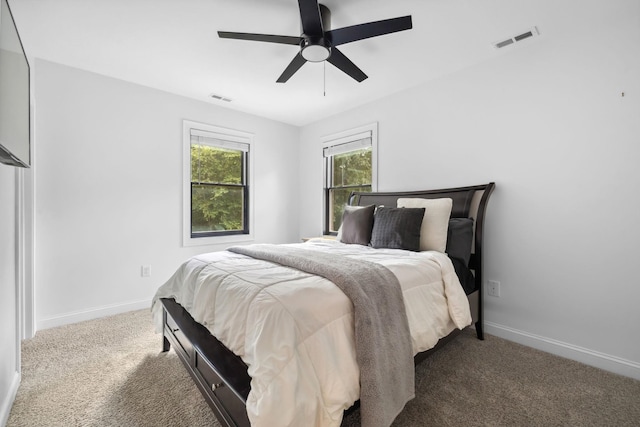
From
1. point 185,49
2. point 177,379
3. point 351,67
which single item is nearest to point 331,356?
point 177,379

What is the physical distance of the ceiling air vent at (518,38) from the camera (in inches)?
85.4

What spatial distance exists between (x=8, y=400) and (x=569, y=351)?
363cm

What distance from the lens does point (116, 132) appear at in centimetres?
302

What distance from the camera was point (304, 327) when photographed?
1096 millimetres

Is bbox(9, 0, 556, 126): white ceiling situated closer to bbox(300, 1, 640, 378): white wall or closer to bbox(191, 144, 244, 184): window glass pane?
bbox(300, 1, 640, 378): white wall

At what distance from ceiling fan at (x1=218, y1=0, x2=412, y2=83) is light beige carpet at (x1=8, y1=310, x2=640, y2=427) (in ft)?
7.35

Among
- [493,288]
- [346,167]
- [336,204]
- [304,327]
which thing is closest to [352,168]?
[346,167]

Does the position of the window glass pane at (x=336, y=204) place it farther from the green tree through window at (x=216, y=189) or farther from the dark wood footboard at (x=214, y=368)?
the dark wood footboard at (x=214, y=368)

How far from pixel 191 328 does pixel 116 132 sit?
250 cm

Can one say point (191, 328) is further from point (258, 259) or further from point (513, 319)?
point (513, 319)

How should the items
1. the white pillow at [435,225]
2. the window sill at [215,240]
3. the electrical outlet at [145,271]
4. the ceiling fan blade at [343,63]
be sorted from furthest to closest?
the window sill at [215,240], the electrical outlet at [145,271], the white pillow at [435,225], the ceiling fan blade at [343,63]

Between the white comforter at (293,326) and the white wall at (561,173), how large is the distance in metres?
1.04

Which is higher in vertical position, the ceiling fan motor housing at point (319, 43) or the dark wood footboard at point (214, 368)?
the ceiling fan motor housing at point (319, 43)

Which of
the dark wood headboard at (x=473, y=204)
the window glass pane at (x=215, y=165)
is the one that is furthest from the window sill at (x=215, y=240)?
the dark wood headboard at (x=473, y=204)
